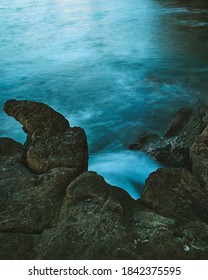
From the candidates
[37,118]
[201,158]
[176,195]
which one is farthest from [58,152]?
[201,158]

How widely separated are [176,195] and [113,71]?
33.9ft

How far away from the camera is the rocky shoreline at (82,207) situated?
10.7 feet

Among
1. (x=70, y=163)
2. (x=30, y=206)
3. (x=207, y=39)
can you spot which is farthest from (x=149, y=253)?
(x=207, y=39)

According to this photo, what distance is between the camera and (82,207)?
3691 millimetres

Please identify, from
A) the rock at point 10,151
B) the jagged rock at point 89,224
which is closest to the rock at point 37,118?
the rock at point 10,151

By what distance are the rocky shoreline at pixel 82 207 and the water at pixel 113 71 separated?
6.70ft

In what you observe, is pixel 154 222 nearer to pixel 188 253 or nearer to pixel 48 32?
pixel 188 253

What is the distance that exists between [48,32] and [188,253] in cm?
2014

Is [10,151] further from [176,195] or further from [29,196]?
[176,195]

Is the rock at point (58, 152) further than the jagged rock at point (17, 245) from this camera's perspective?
Yes

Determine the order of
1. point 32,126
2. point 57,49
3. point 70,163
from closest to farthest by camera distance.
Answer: point 70,163 < point 32,126 < point 57,49

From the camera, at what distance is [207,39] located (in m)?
15.6

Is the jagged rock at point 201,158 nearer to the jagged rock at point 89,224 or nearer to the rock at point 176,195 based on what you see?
the rock at point 176,195
